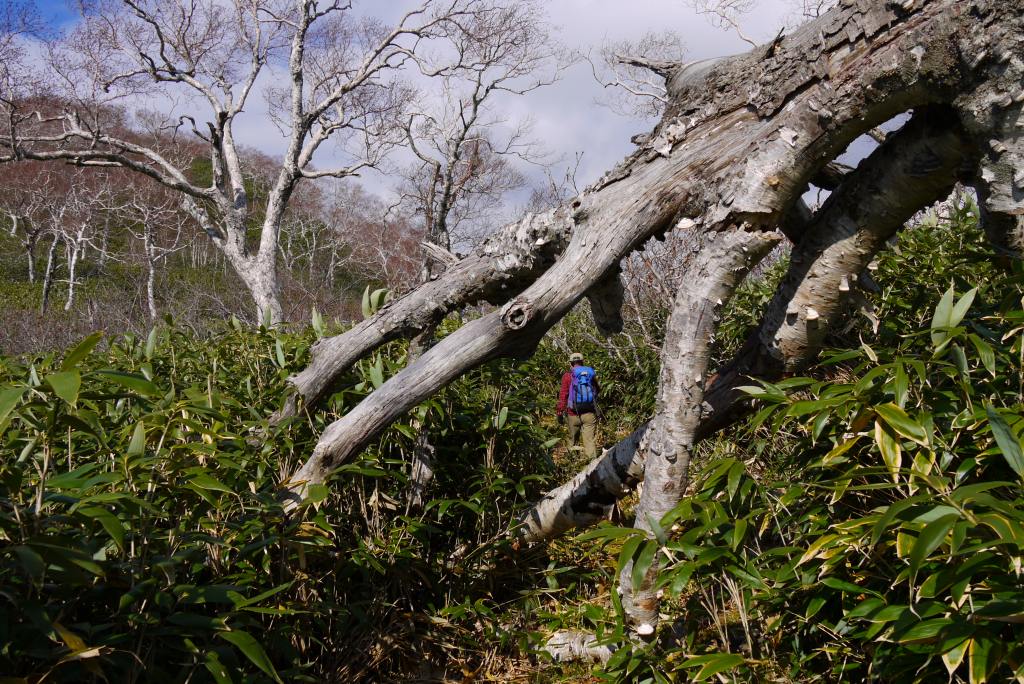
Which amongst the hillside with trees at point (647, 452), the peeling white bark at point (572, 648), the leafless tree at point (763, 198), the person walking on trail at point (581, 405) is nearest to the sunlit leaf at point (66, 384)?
the hillside with trees at point (647, 452)

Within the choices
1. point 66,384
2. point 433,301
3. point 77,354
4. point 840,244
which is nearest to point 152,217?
point 433,301

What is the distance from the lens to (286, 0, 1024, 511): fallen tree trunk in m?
1.82

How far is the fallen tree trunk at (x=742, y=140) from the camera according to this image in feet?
5.96

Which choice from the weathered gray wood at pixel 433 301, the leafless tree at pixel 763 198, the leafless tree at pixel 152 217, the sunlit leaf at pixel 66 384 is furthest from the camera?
the leafless tree at pixel 152 217

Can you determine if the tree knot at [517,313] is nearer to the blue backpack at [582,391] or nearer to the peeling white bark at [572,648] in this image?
the peeling white bark at [572,648]

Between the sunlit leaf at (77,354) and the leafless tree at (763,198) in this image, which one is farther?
the leafless tree at (763,198)

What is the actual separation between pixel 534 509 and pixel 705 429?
954mm

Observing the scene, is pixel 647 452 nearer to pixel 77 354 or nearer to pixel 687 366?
pixel 687 366

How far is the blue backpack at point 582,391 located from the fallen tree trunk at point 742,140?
4.09 m

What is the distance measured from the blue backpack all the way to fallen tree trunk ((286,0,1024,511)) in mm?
4095

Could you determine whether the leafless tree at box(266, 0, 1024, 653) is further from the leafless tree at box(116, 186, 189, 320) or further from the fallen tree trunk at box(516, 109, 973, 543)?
the leafless tree at box(116, 186, 189, 320)

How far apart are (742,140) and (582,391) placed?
452cm

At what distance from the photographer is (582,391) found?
21.4 ft

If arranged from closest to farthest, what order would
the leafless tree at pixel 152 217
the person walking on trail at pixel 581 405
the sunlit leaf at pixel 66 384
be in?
the sunlit leaf at pixel 66 384 < the person walking on trail at pixel 581 405 < the leafless tree at pixel 152 217
